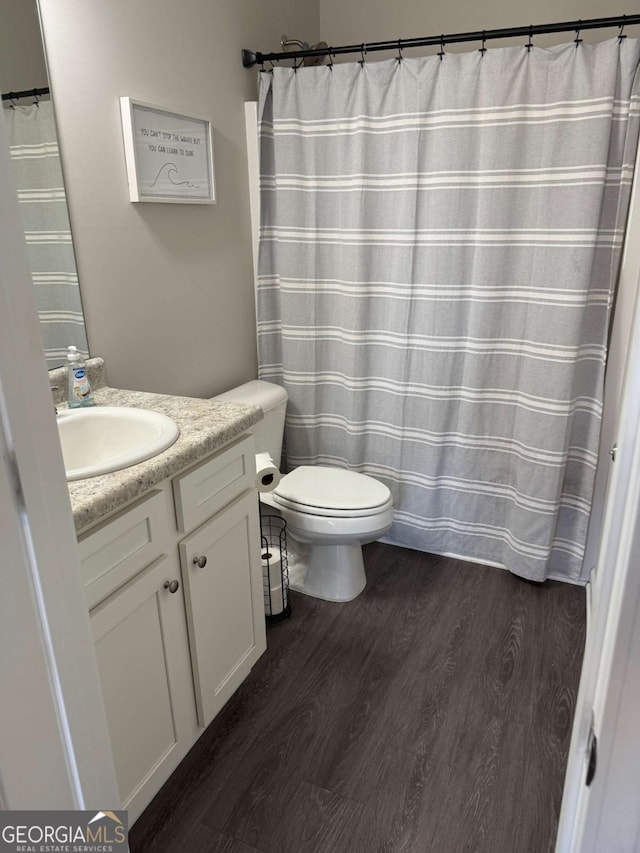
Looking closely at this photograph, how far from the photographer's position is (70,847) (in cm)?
79

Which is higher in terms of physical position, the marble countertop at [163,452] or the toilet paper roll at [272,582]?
the marble countertop at [163,452]

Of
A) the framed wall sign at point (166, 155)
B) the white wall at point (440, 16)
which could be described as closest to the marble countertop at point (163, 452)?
the framed wall sign at point (166, 155)

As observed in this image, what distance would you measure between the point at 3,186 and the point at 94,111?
1359 millimetres

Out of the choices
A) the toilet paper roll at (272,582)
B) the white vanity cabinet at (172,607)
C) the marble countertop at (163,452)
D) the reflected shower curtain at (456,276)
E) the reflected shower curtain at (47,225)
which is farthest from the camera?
the toilet paper roll at (272,582)

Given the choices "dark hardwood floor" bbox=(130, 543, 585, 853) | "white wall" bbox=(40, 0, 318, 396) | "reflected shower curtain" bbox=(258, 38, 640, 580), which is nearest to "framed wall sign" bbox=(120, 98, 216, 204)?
"white wall" bbox=(40, 0, 318, 396)

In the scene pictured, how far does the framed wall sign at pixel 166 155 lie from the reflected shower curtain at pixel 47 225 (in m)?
0.26

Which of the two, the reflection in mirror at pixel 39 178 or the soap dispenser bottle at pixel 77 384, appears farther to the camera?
the soap dispenser bottle at pixel 77 384

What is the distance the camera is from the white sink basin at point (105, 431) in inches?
60.8

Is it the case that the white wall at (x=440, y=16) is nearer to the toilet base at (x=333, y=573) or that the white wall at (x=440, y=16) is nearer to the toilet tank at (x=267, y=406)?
the toilet tank at (x=267, y=406)

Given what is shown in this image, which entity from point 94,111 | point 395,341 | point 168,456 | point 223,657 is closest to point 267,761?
point 223,657

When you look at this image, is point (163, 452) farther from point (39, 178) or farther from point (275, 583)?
point (275, 583)

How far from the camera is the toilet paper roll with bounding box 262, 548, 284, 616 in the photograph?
2.16 metres

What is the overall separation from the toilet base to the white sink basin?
0.99 metres

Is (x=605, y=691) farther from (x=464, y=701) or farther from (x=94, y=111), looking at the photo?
(x=94, y=111)
